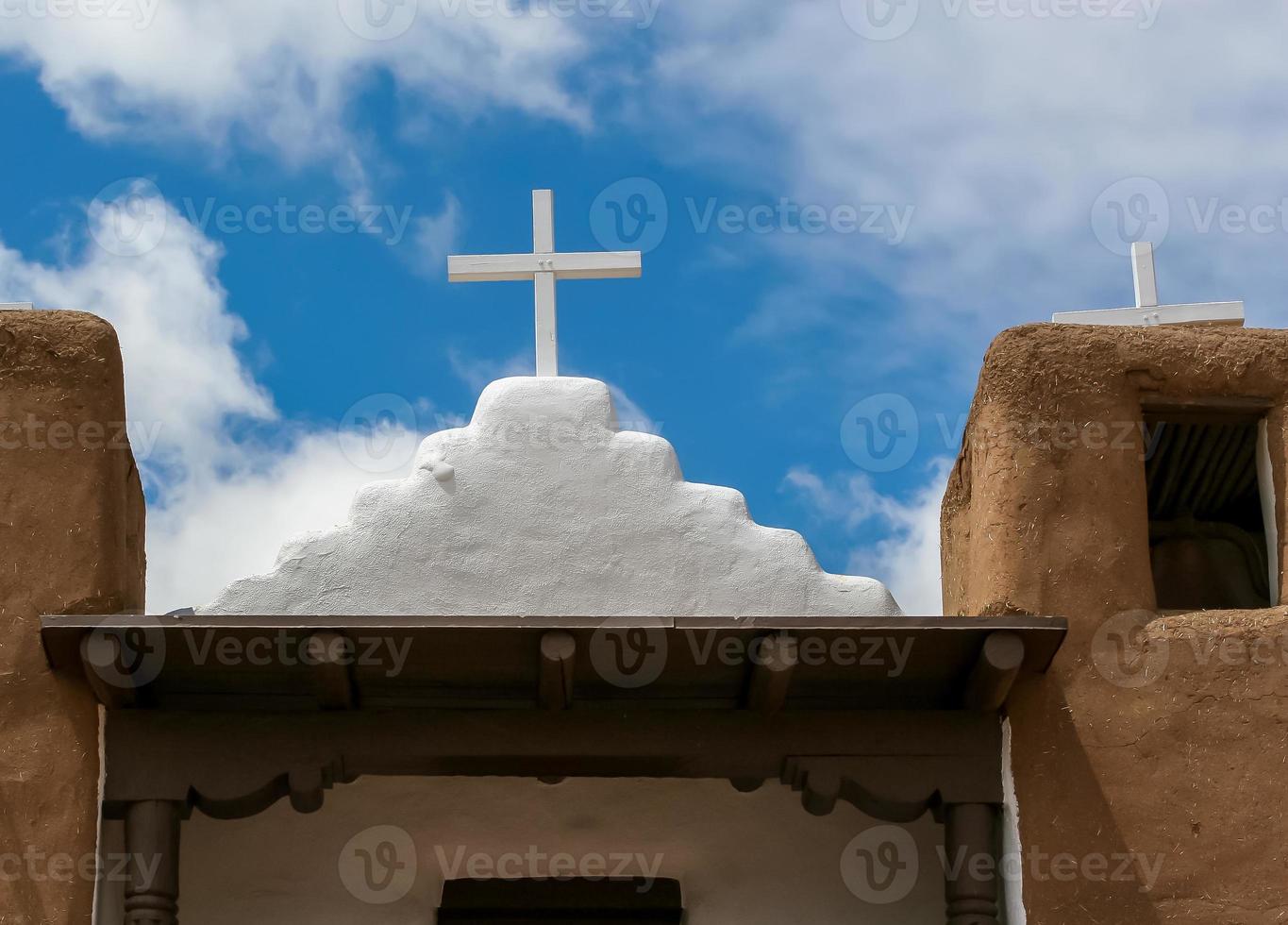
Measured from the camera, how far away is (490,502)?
859 centimetres

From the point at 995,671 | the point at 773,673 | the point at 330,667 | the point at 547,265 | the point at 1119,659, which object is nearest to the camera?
the point at 330,667

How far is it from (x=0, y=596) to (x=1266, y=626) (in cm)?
569

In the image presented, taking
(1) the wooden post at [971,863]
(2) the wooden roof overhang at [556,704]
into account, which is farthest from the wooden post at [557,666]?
(1) the wooden post at [971,863]

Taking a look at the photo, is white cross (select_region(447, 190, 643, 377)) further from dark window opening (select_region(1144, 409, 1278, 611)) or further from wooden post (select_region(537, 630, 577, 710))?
dark window opening (select_region(1144, 409, 1278, 611))

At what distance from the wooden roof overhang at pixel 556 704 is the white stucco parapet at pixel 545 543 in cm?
58

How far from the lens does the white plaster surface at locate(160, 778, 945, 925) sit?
340 inches

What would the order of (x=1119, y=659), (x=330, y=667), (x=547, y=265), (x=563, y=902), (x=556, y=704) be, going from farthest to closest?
1. (x=547, y=265)
2. (x=563, y=902)
3. (x=1119, y=659)
4. (x=556, y=704)
5. (x=330, y=667)

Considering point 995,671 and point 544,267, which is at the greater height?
point 544,267

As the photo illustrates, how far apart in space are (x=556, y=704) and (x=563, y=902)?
1352 millimetres

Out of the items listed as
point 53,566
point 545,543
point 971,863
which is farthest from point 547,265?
point 971,863

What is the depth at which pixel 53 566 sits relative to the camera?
26.0 feet

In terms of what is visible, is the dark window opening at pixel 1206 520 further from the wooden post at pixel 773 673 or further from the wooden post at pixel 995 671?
the wooden post at pixel 773 673

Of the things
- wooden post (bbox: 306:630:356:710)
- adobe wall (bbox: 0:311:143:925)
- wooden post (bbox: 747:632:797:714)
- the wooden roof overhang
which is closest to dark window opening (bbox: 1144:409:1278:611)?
the wooden roof overhang

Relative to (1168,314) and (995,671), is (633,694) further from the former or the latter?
(1168,314)
